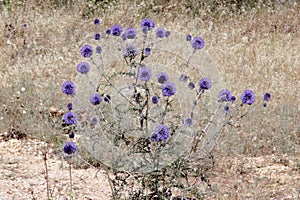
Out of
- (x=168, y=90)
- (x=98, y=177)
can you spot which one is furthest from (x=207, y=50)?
(x=168, y=90)

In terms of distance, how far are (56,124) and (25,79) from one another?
3.37 ft

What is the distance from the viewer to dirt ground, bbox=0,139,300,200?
343cm

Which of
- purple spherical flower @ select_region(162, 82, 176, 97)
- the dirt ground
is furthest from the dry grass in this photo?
purple spherical flower @ select_region(162, 82, 176, 97)

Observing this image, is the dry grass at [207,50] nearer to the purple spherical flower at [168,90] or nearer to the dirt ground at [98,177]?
the dirt ground at [98,177]

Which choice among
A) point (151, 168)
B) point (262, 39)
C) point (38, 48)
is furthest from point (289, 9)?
point (151, 168)

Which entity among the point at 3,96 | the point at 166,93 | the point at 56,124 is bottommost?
the point at 166,93

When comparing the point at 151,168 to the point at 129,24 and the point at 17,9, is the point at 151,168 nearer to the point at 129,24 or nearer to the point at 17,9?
the point at 129,24

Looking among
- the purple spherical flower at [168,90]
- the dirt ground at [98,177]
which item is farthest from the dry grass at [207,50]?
the purple spherical flower at [168,90]

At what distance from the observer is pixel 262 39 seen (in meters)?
7.52

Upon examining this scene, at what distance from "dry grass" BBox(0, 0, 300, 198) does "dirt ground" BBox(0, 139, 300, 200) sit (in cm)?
14

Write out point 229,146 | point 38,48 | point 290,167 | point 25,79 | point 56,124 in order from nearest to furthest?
point 290,167 < point 229,146 < point 56,124 < point 25,79 < point 38,48

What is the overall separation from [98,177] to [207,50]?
130 inches

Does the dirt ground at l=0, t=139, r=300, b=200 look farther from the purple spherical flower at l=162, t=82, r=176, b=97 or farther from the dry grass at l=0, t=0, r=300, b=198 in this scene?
the purple spherical flower at l=162, t=82, r=176, b=97

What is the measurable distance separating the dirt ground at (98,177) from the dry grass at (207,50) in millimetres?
137
